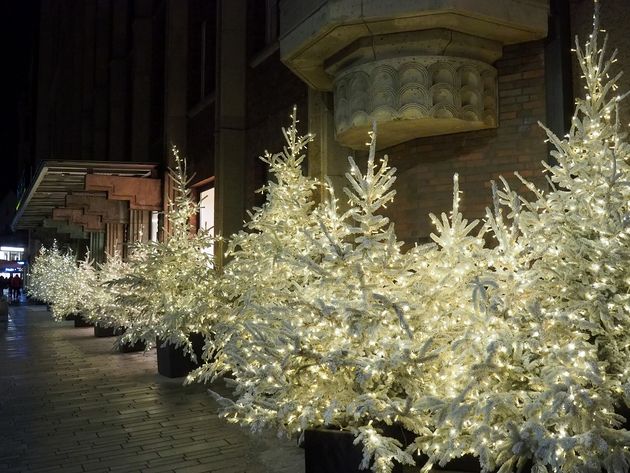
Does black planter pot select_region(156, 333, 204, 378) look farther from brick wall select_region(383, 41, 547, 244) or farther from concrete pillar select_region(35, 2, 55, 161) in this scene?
concrete pillar select_region(35, 2, 55, 161)

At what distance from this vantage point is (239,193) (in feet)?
45.8

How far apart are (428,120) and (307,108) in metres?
3.73

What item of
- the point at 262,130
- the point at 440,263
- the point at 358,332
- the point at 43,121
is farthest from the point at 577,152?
the point at 43,121

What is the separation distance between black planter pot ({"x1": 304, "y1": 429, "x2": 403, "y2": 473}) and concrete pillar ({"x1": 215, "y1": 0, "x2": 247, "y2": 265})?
9.78 metres

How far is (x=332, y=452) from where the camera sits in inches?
166

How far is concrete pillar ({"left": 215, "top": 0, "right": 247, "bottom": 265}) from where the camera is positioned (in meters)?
13.8

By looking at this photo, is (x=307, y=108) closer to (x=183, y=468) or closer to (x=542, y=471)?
(x=183, y=468)

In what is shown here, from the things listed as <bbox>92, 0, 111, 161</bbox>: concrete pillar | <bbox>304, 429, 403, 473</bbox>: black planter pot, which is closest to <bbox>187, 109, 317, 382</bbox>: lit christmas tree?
<bbox>304, 429, 403, 473</bbox>: black planter pot

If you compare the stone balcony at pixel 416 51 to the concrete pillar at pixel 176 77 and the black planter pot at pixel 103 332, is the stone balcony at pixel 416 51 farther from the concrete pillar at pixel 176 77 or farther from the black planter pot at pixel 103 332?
the black planter pot at pixel 103 332

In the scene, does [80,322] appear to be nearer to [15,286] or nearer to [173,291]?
[173,291]

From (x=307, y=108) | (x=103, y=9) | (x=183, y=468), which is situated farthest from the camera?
(x=103, y=9)

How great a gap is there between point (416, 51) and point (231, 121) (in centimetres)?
695

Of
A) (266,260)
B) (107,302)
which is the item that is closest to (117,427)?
(266,260)

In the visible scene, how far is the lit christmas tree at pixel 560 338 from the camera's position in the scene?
3.54m
